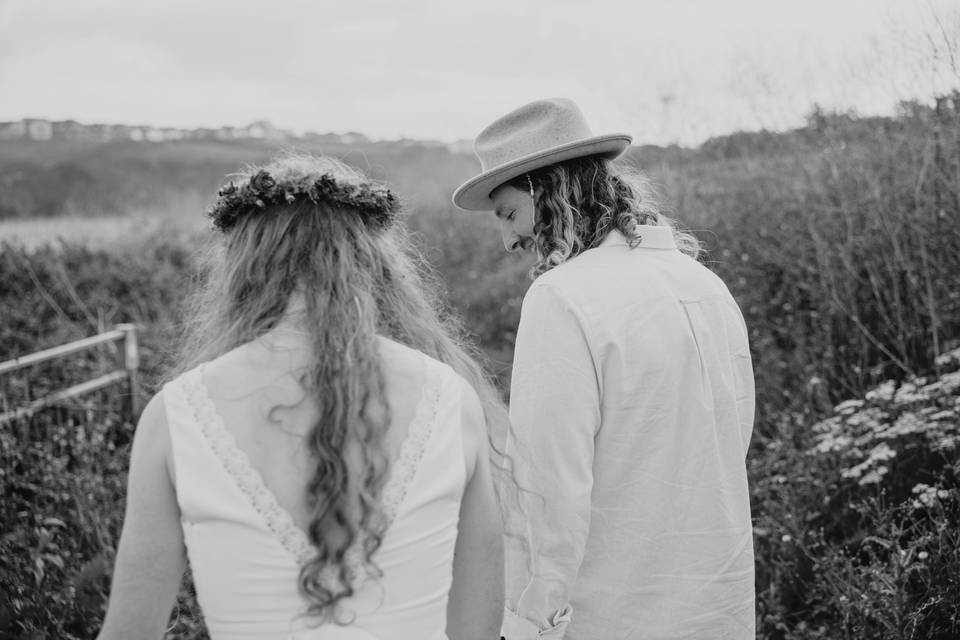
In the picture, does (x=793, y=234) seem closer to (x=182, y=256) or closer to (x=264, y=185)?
(x=264, y=185)

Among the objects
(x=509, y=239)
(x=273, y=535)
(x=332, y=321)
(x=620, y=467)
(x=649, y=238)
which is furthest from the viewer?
(x=509, y=239)

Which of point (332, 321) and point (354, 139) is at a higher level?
point (354, 139)

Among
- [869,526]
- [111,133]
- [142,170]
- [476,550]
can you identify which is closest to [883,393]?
[869,526]

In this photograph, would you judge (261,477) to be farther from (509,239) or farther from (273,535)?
(509,239)

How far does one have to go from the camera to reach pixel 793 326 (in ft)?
19.2

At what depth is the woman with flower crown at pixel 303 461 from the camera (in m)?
1.29

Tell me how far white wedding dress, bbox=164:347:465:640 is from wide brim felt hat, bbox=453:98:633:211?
3.45ft

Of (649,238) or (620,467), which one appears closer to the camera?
(620,467)

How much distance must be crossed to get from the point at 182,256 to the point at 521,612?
11785 millimetres

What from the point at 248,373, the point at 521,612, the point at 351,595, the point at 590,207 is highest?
the point at 590,207

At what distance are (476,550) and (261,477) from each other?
44 centimetres

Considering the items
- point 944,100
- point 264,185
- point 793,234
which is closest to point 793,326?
point 793,234

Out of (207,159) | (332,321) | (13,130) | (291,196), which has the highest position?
(13,130)

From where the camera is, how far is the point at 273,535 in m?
1.28
